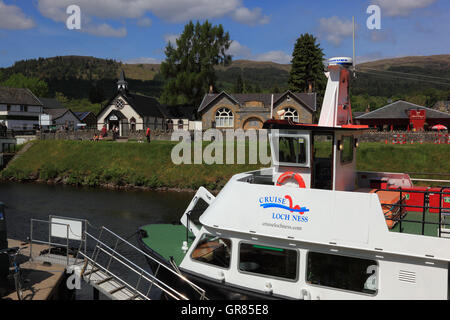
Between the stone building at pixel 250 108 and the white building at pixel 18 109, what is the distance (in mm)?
37274

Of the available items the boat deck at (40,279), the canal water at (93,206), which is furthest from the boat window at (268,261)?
the canal water at (93,206)

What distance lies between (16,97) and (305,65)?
186 ft

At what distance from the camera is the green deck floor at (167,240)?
40.7 ft

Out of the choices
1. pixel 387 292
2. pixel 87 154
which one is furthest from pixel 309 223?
pixel 87 154

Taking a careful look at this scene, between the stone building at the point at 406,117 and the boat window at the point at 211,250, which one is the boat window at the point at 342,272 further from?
the stone building at the point at 406,117

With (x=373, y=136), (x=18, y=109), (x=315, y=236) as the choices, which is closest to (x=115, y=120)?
(x=18, y=109)

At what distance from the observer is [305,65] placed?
6894 centimetres

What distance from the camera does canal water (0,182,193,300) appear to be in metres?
25.0

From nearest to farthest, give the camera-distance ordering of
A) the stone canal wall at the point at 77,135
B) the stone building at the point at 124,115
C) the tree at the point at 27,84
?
the stone canal wall at the point at 77,135, the stone building at the point at 124,115, the tree at the point at 27,84

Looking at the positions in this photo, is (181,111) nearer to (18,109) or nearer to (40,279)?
(18,109)

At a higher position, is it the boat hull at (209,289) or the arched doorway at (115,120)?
the arched doorway at (115,120)

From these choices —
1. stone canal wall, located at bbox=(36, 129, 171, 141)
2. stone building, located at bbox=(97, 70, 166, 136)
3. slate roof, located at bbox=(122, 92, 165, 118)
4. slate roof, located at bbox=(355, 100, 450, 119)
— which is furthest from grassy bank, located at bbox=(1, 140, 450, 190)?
slate roof, located at bbox=(355, 100, 450, 119)
